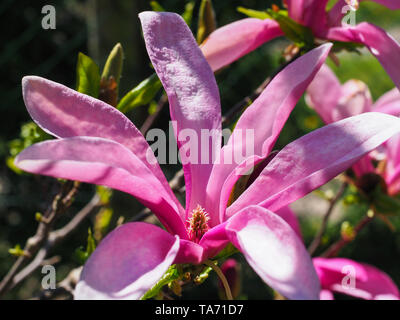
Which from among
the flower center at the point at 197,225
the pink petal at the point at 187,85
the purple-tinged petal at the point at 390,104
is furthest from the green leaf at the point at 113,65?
the purple-tinged petal at the point at 390,104

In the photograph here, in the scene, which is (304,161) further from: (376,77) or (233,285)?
(376,77)

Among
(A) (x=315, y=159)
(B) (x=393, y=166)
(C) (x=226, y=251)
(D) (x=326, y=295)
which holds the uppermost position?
(A) (x=315, y=159)

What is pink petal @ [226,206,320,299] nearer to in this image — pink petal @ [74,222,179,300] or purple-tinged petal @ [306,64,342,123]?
pink petal @ [74,222,179,300]

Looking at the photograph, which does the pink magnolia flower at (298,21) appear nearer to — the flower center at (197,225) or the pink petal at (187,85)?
the pink petal at (187,85)

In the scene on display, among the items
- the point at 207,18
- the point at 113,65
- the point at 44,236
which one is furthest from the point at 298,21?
the point at 44,236

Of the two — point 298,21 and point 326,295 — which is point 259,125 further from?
point 326,295

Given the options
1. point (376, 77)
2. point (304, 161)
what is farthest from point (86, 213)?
point (376, 77)

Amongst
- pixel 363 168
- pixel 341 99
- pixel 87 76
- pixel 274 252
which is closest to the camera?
pixel 274 252
